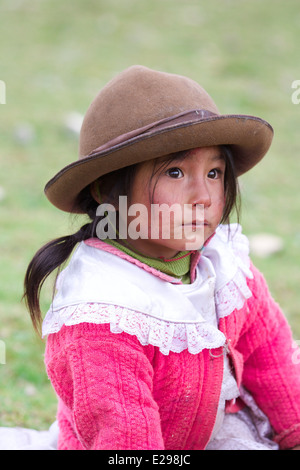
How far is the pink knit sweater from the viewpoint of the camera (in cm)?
144

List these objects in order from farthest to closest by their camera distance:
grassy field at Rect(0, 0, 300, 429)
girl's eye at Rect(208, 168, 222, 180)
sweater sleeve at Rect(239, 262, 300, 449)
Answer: grassy field at Rect(0, 0, 300, 429) < sweater sleeve at Rect(239, 262, 300, 449) < girl's eye at Rect(208, 168, 222, 180)

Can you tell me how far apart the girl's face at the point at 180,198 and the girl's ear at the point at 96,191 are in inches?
4.9

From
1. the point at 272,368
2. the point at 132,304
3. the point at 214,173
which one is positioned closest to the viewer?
the point at 132,304

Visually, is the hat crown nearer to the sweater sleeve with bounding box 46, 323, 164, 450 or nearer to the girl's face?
the girl's face

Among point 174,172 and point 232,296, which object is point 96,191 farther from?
point 232,296

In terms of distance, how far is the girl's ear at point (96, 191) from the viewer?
1688 millimetres

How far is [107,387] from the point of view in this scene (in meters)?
1.44

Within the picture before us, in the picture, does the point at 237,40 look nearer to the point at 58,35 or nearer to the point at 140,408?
the point at 58,35

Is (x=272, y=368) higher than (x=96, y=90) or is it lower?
lower

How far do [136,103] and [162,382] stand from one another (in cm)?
76

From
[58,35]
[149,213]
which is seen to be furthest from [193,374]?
[58,35]

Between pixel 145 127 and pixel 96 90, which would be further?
pixel 96 90

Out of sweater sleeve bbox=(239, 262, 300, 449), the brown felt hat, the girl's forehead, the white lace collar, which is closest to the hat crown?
the brown felt hat

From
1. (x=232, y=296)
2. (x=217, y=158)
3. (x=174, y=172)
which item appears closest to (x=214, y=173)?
(x=217, y=158)
